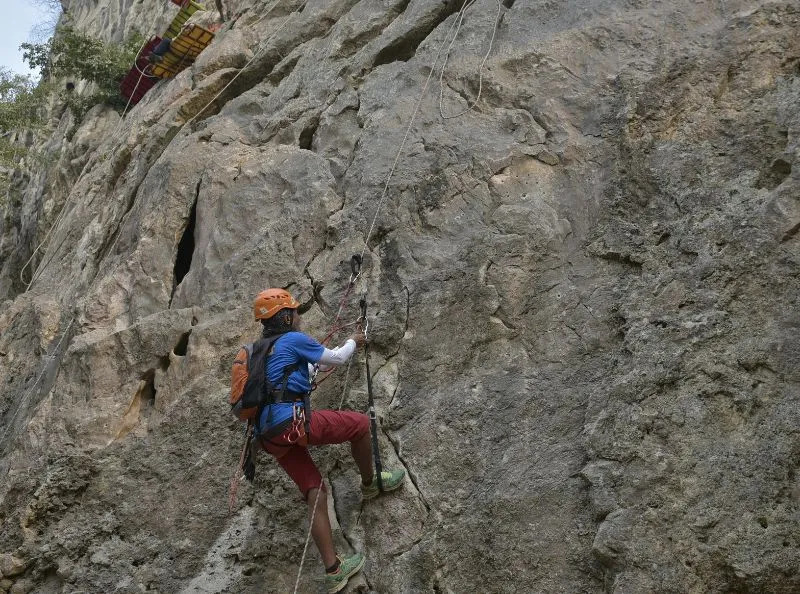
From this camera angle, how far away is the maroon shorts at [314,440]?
6344mm

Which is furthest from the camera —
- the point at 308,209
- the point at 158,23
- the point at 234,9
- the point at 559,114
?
the point at 158,23

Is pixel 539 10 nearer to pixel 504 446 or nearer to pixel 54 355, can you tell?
pixel 504 446

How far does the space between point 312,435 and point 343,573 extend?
3.27ft

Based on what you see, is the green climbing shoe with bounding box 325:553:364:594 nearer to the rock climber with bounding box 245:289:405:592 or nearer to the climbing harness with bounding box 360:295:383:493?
the rock climber with bounding box 245:289:405:592

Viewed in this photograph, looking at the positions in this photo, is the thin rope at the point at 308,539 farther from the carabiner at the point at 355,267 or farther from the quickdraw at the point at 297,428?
the carabiner at the point at 355,267

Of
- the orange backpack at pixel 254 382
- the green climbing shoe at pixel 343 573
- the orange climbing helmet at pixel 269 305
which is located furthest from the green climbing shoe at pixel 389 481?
the orange climbing helmet at pixel 269 305

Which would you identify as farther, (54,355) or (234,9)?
(234,9)

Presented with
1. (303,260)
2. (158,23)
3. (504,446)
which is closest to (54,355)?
(303,260)

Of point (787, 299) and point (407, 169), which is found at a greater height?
point (407, 169)

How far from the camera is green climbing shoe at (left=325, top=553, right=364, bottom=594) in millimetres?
6195

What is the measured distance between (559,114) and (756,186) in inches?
85.3

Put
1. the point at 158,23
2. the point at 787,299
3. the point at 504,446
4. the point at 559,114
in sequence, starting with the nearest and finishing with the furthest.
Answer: the point at 787,299
the point at 504,446
the point at 559,114
the point at 158,23

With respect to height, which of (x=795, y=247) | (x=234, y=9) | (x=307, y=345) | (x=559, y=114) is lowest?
(x=795, y=247)

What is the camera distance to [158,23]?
59.9ft
